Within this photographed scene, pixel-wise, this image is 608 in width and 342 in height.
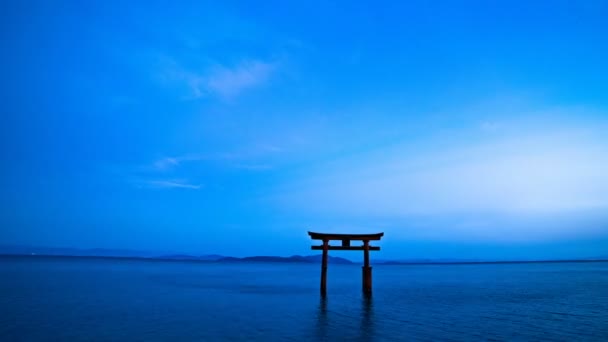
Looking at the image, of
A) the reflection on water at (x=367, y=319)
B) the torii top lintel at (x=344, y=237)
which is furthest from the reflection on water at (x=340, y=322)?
the torii top lintel at (x=344, y=237)

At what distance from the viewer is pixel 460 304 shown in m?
24.2

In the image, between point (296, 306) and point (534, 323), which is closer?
point (534, 323)

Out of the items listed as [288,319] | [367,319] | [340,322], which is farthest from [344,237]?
[340,322]

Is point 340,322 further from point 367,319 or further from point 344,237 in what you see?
point 344,237

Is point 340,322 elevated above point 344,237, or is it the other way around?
point 344,237

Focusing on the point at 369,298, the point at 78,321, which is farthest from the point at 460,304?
the point at 78,321

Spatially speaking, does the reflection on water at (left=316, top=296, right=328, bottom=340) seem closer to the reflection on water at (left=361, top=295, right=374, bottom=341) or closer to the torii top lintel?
the reflection on water at (left=361, top=295, right=374, bottom=341)

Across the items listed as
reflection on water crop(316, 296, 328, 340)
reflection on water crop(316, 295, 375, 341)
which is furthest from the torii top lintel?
reflection on water crop(316, 295, 375, 341)

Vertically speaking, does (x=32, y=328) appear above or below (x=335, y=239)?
below

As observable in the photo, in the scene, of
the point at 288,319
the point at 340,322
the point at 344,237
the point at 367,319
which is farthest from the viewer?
the point at 344,237

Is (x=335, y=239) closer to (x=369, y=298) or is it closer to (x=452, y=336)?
(x=369, y=298)

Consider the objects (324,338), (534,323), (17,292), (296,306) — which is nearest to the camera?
(324,338)

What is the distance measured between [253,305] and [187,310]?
4274 mm

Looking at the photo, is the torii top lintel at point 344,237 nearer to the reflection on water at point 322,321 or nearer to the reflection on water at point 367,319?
the reflection on water at point 367,319
